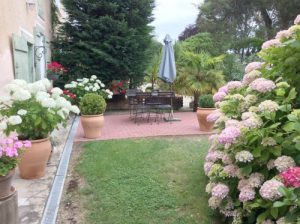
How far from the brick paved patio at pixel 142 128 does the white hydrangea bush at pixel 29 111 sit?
231 cm

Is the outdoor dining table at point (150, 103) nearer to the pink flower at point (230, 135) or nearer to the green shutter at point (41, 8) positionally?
the green shutter at point (41, 8)

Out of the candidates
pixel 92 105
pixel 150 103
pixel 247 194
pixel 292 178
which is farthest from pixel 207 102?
pixel 292 178

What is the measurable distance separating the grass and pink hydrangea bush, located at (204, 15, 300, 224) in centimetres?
52

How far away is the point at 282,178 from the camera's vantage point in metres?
2.32

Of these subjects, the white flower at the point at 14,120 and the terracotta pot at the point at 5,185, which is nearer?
the terracotta pot at the point at 5,185

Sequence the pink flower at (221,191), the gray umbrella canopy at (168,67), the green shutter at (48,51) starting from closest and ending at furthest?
the pink flower at (221,191) < the gray umbrella canopy at (168,67) < the green shutter at (48,51)

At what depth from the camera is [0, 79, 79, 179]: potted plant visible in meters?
4.02

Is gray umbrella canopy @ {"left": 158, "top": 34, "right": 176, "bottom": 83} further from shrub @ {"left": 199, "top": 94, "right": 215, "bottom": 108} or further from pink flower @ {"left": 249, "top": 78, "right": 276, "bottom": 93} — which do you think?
pink flower @ {"left": 249, "top": 78, "right": 276, "bottom": 93}

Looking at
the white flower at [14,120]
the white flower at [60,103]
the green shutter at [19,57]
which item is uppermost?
the green shutter at [19,57]

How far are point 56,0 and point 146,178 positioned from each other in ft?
32.5

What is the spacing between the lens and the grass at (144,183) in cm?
339

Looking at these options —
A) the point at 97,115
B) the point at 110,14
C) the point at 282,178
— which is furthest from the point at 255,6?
the point at 282,178

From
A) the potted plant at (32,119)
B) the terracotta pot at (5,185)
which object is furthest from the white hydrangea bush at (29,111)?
the terracotta pot at (5,185)

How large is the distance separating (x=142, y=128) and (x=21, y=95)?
412 cm
